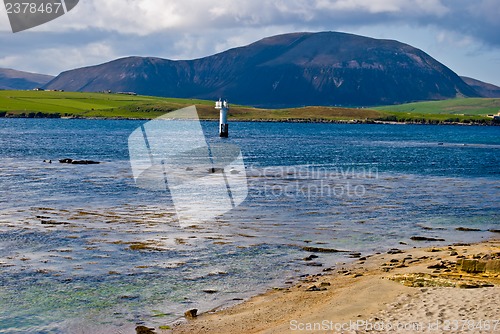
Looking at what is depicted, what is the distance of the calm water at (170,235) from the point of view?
1984cm

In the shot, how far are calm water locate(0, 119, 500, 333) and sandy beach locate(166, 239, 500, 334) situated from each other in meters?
1.32

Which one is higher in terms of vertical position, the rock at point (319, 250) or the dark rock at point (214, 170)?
the dark rock at point (214, 170)

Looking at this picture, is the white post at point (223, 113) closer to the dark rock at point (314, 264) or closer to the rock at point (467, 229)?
the rock at point (467, 229)

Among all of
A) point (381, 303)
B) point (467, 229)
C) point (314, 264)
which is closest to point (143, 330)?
point (381, 303)

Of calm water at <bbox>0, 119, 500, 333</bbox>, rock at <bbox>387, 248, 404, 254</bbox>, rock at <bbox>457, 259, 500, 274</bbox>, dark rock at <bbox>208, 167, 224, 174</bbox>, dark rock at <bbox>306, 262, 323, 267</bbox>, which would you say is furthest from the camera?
dark rock at <bbox>208, 167, 224, 174</bbox>

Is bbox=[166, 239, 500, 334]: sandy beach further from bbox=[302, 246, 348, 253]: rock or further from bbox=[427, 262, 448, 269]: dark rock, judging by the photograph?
bbox=[302, 246, 348, 253]: rock

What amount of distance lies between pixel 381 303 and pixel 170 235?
47.0 feet

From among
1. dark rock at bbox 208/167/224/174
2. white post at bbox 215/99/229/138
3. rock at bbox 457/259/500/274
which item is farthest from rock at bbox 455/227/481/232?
white post at bbox 215/99/229/138

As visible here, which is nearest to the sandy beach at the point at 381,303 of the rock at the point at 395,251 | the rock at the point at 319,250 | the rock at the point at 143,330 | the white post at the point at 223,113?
the rock at the point at 143,330

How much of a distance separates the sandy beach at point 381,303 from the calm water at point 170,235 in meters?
1.32

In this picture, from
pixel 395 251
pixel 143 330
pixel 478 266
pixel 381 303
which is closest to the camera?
pixel 143 330

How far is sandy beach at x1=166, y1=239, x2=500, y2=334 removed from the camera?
51.3 ft

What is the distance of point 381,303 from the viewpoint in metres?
17.7

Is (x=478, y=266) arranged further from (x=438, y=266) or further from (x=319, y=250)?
(x=319, y=250)
